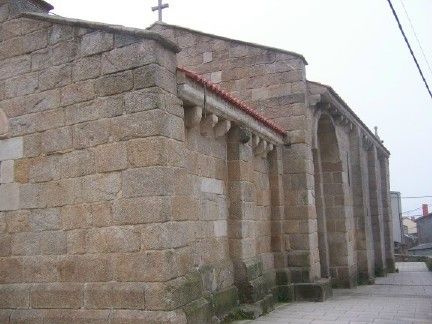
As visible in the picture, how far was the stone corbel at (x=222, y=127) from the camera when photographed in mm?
6434

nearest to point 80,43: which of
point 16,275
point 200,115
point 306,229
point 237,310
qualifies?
point 200,115

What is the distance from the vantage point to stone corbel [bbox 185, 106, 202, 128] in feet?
18.4

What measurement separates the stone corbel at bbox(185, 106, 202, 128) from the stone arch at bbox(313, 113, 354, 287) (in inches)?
198

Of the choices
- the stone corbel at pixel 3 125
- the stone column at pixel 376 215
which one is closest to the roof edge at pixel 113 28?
the stone corbel at pixel 3 125

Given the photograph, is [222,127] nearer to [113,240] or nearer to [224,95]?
[224,95]

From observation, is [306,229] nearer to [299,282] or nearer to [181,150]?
[299,282]

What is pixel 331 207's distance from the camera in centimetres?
1112

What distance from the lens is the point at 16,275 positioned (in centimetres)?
552

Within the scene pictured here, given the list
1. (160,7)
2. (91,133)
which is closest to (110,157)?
(91,133)

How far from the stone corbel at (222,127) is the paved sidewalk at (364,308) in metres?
2.58

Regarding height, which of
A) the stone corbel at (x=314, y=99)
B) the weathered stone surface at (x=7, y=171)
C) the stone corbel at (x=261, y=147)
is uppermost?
the stone corbel at (x=314, y=99)

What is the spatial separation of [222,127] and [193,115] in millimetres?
890

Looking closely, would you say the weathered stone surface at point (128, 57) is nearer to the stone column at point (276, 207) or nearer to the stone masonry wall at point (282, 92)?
the stone column at point (276, 207)

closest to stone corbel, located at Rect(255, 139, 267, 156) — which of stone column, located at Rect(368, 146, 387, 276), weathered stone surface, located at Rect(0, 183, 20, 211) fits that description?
weathered stone surface, located at Rect(0, 183, 20, 211)
